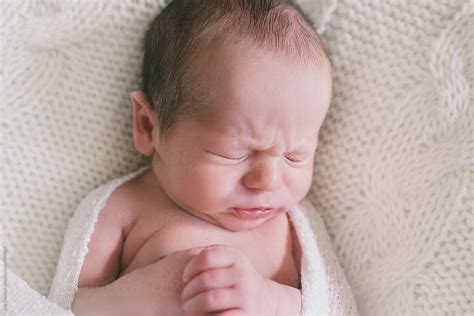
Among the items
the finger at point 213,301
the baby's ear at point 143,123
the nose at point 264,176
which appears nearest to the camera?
the finger at point 213,301

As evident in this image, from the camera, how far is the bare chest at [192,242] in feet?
4.38

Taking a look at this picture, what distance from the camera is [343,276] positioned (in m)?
1.43

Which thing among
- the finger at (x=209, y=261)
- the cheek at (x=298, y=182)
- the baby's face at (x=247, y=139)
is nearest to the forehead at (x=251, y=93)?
the baby's face at (x=247, y=139)

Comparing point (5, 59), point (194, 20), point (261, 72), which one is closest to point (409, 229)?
point (261, 72)

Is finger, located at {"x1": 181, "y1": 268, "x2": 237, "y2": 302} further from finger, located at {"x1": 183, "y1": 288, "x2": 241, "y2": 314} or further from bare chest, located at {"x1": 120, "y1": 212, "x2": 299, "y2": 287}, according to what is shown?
bare chest, located at {"x1": 120, "y1": 212, "x2": 299, "y2": 287}

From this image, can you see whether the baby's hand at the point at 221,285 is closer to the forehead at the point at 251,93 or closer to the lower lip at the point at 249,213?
the lower lip at the point at 249,213

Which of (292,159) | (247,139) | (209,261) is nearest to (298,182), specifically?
(292,159)

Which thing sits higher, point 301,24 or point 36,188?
point 301,24

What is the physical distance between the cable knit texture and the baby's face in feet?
0.48

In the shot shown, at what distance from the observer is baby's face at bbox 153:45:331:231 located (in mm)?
1239

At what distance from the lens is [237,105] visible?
1.24 metres

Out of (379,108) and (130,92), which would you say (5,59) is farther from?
(379,108)

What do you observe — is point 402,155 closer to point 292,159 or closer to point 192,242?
point 292,159

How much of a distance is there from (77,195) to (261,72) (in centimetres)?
54
